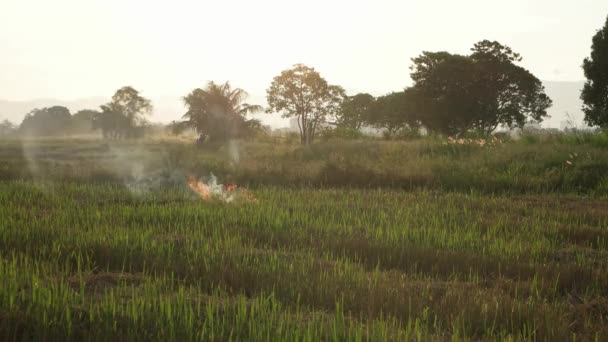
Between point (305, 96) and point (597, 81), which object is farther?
point (305, 96)

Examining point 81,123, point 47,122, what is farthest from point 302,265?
point 81,123

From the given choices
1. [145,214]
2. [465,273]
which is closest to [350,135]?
[145,214]

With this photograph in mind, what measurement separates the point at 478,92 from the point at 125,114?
98.2 ft

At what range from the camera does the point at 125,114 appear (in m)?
48.1

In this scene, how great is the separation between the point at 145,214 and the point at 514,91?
3440cm

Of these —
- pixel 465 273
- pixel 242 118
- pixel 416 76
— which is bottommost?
pixel 465 273

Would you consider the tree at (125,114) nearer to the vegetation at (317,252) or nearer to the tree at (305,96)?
the tree at (305,96)

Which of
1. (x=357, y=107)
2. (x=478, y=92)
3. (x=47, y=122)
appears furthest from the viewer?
(x=47, y=122)

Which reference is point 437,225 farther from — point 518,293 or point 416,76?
point 416,76

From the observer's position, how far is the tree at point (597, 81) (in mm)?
29172

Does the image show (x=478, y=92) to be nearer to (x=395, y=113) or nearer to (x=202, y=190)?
(x=395, y=113)

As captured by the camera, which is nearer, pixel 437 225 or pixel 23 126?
pixel 437 225

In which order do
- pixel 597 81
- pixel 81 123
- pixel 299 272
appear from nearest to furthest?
pixel 299 272 → pixel 597 81 → pixel 81 123

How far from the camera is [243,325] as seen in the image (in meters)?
3.49
